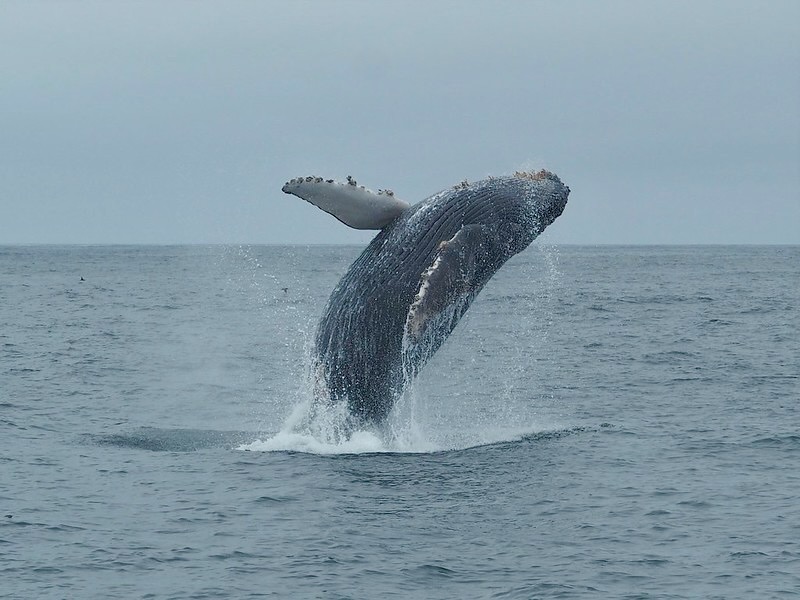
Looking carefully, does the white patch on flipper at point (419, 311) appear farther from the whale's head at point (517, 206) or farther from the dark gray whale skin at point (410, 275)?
the whale's head at point (517, 206)

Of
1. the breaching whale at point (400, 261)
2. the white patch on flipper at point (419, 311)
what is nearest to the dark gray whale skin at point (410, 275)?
the breaching whale at point (400, 261)

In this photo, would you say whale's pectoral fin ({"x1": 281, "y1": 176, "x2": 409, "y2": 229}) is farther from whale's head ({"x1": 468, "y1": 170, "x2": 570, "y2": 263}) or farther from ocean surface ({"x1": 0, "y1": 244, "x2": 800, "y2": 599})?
ocean surface ({"x1": 0, "y1": 244, "x2": 800, "y2": 599})

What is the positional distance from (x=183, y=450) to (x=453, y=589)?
20.2 feet

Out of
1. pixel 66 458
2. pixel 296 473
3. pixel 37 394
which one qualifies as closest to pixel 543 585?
pixel 296 473

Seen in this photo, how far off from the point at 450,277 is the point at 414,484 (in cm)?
229

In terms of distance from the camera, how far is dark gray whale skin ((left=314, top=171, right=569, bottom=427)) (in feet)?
44.9

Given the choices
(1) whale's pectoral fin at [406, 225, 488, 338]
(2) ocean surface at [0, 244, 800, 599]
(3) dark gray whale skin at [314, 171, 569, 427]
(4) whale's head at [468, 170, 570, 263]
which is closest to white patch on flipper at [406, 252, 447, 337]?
(1) whale's pectoral fin at [406, 225, 488, 338]

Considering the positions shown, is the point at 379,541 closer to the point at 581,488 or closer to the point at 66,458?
the point at 581,488

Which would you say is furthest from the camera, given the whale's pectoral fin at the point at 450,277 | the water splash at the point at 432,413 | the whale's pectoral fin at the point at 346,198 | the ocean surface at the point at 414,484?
the water splash at the point at 432,413

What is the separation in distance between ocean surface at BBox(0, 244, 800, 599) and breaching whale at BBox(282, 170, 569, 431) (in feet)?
3.25

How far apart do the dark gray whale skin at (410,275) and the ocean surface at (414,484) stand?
3.09ft

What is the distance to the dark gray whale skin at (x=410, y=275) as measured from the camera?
44.9 ft

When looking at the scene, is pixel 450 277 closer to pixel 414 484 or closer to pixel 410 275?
pixel 410 275

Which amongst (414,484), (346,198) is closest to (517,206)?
(346,198)
